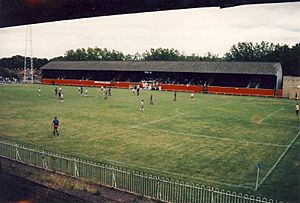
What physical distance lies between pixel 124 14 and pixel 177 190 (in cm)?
635

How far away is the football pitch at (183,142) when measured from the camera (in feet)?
43.1

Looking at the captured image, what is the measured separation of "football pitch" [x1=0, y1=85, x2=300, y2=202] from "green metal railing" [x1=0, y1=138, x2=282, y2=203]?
1.37m

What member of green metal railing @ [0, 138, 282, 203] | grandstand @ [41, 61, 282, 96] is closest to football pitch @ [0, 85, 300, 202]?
green metal railing @ [0, 138, 282, 203]

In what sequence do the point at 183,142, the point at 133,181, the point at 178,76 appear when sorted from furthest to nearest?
the point at 178,76 → the point at 183,142 → the point at 133,181

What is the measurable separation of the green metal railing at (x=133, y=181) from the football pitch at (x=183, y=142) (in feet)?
4.48

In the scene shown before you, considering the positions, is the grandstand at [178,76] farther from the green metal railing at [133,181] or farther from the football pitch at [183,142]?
Result: the green metal railing at [133,181]

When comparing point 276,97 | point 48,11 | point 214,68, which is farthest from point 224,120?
point 214,68

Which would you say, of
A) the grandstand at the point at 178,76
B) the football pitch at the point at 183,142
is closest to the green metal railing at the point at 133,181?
the football pitch at the point at 183,142

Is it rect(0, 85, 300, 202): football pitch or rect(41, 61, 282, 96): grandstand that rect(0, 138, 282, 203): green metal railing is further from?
rect(41, 61, 282, 96): grandstand

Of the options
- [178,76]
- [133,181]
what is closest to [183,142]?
[133,181]

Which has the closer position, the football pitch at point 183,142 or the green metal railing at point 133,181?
the green metal railing at point 133,181

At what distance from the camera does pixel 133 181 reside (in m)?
11.8

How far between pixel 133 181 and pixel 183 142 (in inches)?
295

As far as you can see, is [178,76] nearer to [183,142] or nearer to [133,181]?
[183,142]
